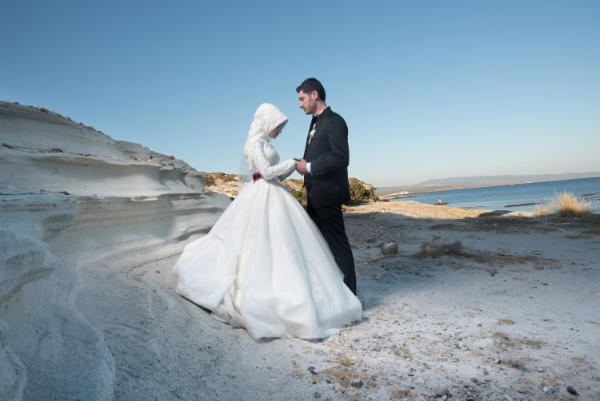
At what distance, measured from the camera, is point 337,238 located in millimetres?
3252

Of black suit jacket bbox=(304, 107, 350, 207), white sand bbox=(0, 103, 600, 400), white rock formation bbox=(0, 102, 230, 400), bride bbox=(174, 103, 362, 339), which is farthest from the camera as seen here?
black suit jacket bbox=(304, 107, 350, 207)

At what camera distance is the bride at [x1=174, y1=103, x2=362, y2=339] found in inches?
93.8

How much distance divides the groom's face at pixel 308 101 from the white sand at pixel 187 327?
204cm

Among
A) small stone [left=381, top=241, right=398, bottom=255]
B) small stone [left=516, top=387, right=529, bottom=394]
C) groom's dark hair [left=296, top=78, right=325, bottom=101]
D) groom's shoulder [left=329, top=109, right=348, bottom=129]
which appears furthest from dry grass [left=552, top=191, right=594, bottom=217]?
small stone [left=516, top=387, right=529, bottom=394]

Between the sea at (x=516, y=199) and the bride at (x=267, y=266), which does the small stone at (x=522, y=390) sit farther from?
the sea at (x=516, y=199)

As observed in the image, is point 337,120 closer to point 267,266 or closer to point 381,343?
point 267,266

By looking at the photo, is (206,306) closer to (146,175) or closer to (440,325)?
(440,325)

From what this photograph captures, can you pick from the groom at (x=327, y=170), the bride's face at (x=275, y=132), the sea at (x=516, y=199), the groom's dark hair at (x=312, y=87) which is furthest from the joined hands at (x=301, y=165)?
the sea at (x=516, y=199)

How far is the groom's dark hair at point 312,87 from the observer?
3.25 meters

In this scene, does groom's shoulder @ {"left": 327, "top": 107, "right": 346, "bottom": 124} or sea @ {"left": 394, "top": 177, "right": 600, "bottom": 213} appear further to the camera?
sea @ {"left": 394, "top": 177, "right": 600, "bottom": 213}

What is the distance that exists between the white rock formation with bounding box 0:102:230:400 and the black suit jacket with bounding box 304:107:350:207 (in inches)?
75.1

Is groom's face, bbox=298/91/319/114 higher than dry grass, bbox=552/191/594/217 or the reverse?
higher

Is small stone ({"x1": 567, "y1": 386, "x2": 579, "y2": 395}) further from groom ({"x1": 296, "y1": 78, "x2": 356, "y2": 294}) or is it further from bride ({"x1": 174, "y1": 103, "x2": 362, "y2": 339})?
groom ({"x1": 296, "y1": 78, "x2": 356, "y2": 294})

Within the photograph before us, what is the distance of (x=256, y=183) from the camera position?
3.05 metres
